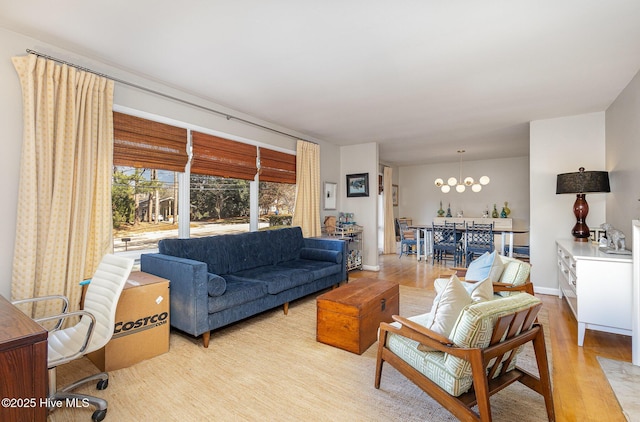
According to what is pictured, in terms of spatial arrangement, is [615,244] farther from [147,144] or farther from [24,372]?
[147,144]

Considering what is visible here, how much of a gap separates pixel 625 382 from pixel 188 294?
10.9 feet

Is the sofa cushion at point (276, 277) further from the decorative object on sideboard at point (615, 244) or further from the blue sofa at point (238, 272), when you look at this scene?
the decorative object on sideboard at point (615, 244)

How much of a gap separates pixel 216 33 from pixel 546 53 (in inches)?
104

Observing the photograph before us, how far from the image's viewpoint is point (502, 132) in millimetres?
5094

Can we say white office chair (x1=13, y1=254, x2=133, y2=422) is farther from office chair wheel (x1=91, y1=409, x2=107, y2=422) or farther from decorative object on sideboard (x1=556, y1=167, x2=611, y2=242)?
decorative object on sideboard (x1=556, y1=167, x2=611, y2=242)

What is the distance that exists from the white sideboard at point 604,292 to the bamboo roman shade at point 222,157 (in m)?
3.78

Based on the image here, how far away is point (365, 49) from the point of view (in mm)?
2422

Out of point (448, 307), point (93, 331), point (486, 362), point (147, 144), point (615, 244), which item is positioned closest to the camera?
point (486, 362)

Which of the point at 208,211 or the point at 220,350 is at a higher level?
the point at 208,211

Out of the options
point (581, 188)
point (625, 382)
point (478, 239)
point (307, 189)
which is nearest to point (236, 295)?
point (307, 189)

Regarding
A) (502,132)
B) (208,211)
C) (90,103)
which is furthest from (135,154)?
(502,132)

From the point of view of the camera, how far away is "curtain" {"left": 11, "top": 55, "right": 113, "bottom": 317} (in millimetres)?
2240

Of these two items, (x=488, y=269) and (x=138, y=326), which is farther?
(x=488, y=269)

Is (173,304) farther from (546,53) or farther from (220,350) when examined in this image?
(546,53)
